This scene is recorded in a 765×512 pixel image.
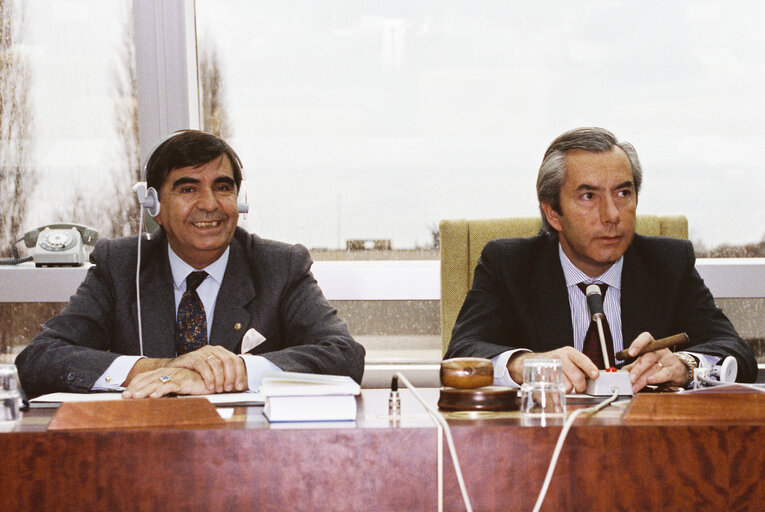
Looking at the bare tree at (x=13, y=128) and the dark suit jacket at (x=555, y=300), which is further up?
the bare tree at (x=13, y=128)

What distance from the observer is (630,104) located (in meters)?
3.17

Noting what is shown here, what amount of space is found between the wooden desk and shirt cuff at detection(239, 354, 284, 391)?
61cm

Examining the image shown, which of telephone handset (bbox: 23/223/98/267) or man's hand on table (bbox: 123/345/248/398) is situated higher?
telephone handset (bbox: 23/223/98/267)

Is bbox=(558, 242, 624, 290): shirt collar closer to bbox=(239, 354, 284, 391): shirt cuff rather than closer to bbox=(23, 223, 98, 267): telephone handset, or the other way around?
bbox=(239, 354, 284, 391): shirt cuff

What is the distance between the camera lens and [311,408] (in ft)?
3.91

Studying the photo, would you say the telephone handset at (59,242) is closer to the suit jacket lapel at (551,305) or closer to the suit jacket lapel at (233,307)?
the suit jacket lapel at (233,307)

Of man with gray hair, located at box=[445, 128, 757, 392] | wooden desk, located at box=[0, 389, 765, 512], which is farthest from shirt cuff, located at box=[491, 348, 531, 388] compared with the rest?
wooden desk, located at box=[0, 389, 765, 512]

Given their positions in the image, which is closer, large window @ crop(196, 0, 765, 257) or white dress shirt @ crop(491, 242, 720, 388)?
white dress shirt @ crop(491, 242, 720, 388)

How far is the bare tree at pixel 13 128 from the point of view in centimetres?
315

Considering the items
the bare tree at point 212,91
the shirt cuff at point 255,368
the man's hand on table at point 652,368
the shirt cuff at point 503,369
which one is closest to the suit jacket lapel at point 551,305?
the shirt cuff at point 503,369

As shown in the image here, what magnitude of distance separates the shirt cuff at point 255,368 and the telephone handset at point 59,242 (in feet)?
4.93

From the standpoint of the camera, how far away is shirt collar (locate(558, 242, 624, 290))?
221 centimetres

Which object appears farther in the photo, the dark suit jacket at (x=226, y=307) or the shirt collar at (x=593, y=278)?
the shirt collar at (x=593, y=278)

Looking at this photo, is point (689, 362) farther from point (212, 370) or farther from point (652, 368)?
point (212, 370)
